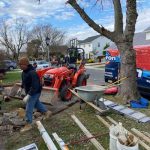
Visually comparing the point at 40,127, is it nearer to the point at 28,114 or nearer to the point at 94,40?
the point at 28,114

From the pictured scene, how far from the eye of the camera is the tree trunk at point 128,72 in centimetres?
1130

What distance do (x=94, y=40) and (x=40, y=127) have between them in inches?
3283

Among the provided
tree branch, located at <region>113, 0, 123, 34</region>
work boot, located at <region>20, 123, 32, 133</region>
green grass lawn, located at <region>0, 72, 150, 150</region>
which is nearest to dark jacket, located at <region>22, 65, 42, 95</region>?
work boot, located at <region>20, 123, 32, 133</region>

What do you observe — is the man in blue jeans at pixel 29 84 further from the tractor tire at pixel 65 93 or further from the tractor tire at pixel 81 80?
the tractor tire at pixel 81 80

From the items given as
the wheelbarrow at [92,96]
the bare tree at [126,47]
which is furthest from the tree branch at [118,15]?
the wheelbarrow at [92,96]

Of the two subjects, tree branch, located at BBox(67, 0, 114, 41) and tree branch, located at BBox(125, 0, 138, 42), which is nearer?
tree branch, located at BBox(125, 0, 138, 42)

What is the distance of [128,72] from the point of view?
37.3 feet

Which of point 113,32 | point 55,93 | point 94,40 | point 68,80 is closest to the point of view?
point 55,93

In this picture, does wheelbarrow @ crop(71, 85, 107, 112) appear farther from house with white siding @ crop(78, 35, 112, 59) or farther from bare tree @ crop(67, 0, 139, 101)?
house with white siding @ crop(78, 35, 112, 59)

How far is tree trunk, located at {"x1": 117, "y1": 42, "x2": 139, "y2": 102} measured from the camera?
11297 mm

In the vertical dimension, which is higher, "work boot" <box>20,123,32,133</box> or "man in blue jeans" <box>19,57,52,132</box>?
"man in blue jeans" <box>19,57,52,132</box>

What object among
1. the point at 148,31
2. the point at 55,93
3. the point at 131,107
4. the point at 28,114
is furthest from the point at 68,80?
the point at 148,31

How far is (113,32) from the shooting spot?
11.6 m

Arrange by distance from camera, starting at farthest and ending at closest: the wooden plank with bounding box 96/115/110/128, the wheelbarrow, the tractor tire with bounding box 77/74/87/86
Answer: the tractor tire with bounding box 77/74/87/86 → the wheelbarrow → the wooden plank with bounding box 96/115/110/128
